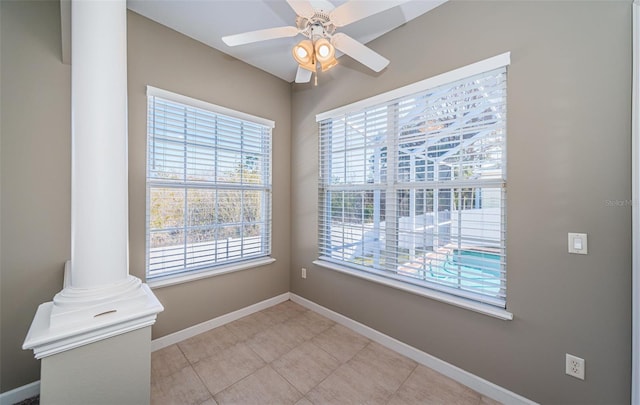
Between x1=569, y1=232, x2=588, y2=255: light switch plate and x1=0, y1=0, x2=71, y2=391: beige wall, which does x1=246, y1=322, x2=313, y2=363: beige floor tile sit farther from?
x1=569, y1=232, x2=588, y2=255: light switch plate

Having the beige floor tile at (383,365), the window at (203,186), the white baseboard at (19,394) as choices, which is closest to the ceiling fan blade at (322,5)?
the window at (203,186)

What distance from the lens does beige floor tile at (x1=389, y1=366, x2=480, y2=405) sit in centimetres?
168

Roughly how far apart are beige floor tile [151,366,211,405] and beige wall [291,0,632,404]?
5.64 ft

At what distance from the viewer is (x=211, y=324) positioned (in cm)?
253

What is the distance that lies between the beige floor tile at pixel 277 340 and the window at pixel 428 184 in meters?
0.74

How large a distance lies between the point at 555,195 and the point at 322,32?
169 centimetres

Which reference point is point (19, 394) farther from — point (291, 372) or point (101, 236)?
point (291, 372)

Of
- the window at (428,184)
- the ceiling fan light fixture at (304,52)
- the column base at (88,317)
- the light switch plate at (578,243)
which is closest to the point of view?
the column base at (88,317)

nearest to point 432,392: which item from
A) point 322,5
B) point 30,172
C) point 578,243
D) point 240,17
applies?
point 578,243

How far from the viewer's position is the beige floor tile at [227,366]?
1.85 metres

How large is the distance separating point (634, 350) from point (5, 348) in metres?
3.66

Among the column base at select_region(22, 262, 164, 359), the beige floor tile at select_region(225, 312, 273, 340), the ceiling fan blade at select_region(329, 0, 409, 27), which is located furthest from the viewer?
the beige floor tile at select_region(225, 312, 273, 340)

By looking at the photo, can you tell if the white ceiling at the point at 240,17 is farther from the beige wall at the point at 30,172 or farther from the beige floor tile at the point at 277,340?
the beige floor tile at the point at 277,340

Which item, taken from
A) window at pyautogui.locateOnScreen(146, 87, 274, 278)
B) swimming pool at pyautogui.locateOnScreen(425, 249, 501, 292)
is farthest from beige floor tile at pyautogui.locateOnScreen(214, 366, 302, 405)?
swimming pool at pyautogui.locateOnScreen(425, 249, 501, 292)
